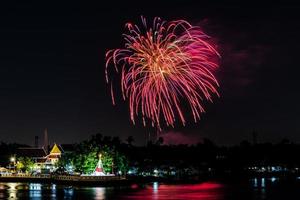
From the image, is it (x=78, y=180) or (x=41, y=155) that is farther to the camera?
(x=41, y=155)

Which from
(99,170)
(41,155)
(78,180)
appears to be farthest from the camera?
(41,155)

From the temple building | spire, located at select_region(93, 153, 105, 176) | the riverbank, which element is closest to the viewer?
the riverbank

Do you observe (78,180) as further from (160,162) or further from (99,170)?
(160,162)

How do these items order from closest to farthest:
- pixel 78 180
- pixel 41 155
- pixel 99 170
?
pixel 78 180 → pixel 99 170 → pixel 41 155

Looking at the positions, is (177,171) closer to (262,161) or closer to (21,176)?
(262,161)

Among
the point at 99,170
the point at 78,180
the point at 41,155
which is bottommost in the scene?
the point at 78,180

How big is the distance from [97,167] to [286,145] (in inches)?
4304

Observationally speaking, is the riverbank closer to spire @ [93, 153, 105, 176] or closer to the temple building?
spire @ [93, 153, 105, 176]

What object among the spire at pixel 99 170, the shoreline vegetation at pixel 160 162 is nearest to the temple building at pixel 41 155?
the shoreline vegetation at pixel 160 162

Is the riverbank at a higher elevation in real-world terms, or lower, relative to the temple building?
lower

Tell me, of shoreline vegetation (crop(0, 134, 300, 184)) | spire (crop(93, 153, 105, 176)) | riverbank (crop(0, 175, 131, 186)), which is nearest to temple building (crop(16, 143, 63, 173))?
shoreline vegetation (crop(0, 134, 300, 184))

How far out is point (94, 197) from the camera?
61.3m

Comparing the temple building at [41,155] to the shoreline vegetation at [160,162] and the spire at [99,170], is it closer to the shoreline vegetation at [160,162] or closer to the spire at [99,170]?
the shoreline vegetation at [160,162]

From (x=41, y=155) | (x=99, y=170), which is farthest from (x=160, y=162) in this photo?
(x=99, y=170)
